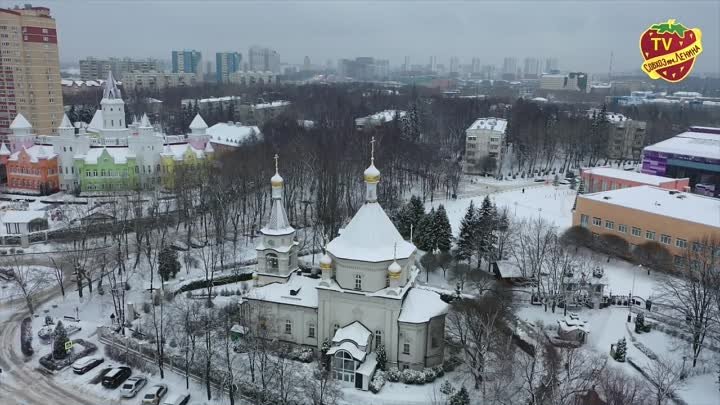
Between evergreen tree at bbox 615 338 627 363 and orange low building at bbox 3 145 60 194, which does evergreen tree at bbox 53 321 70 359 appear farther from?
orange low building at bbox 3 145 60 194

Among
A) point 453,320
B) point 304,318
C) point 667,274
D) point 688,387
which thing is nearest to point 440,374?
point 453,320

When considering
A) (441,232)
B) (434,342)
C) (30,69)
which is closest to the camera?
(434,342)

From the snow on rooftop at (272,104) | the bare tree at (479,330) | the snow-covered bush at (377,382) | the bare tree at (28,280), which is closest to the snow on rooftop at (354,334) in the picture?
the snow-covered bush at (377,382)

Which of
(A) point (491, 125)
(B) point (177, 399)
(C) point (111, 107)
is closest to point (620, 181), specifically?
(A) point (491, 125)

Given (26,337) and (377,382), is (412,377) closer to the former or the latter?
(377,382)

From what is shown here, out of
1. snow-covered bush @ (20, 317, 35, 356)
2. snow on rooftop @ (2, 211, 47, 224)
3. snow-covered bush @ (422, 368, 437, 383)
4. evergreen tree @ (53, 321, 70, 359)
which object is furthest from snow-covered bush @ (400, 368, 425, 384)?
snow on rooftop @ (2, 211, 47, 224)

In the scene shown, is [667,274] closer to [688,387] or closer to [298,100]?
[688,387]

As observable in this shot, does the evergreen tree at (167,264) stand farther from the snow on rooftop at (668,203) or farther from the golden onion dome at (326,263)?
the snow on rooftop at (668,203)
